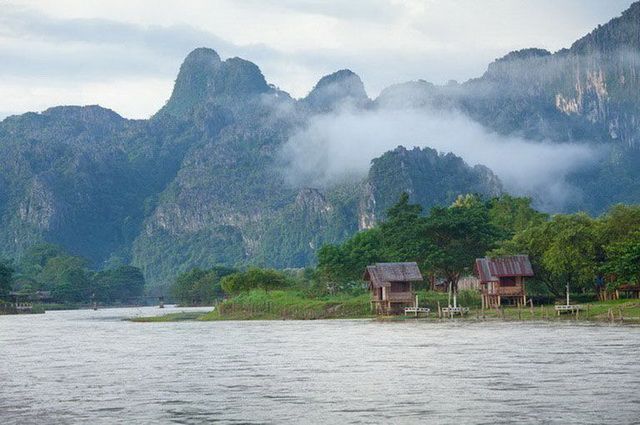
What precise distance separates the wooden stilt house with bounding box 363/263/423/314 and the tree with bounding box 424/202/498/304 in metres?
7.22

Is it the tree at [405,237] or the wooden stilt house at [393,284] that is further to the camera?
the tree at [405,237]

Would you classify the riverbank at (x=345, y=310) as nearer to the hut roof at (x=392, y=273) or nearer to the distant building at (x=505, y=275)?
the distant building at (x=505, y=275)

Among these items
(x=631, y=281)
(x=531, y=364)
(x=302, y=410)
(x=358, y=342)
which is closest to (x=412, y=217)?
(x=631, y=281)

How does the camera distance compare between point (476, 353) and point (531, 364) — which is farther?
point (476, 353)

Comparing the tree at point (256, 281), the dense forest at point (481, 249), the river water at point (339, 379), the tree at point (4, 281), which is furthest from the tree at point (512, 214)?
the tree at point (4, 281)

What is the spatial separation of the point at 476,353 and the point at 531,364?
683 centimetres

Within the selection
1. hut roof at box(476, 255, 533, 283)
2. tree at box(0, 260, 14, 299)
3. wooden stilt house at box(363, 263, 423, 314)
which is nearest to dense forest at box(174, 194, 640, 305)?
hut roof at box(476, 255, 533, 283)

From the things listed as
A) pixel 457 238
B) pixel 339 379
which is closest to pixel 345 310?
pixel 457 238

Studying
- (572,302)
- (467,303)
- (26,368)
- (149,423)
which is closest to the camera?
(149,423)

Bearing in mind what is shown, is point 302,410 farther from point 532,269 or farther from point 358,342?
point 532,269

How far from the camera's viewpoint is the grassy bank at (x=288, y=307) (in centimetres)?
9969

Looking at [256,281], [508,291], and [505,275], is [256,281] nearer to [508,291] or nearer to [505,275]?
[508,291]

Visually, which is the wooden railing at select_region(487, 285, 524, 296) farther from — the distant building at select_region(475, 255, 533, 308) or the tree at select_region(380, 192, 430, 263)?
the tree at select_region(380, 192, 430, 263)

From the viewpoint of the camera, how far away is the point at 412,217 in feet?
359
